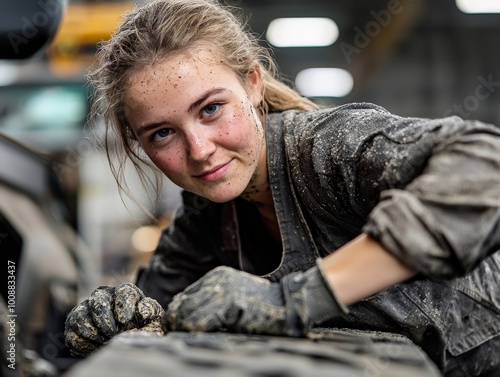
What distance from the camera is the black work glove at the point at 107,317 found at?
4.76 ft

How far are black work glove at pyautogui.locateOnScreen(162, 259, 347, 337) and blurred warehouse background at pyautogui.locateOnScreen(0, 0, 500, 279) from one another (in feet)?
8.53

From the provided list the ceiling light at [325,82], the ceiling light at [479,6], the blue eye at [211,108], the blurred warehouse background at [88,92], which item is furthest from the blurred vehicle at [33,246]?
the ceiling light at [325,82]

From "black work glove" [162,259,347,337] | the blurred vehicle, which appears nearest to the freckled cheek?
"black work glove" [162,259,347,337]

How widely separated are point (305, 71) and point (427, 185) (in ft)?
33.2

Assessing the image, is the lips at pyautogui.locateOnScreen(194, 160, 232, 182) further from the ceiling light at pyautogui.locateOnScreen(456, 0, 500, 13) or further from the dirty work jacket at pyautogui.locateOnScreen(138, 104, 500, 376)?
the ceiling light at pyautogui.locateOnScreen(456, 0, 500, 13)

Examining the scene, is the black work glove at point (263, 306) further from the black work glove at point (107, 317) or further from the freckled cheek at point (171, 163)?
the freckled cheek at point (171, 163)

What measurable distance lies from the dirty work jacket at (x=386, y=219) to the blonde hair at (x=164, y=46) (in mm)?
153

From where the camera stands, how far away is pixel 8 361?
1775mm

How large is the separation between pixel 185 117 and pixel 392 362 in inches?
28.6

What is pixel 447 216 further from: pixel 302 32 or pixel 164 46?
pixel 302 32

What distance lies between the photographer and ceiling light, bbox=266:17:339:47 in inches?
362

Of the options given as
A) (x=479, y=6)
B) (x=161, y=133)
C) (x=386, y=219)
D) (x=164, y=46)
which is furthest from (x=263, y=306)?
(x=479, y=6)

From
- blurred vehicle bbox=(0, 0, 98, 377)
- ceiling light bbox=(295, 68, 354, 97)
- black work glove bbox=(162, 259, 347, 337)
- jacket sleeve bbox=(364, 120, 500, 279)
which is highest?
jacket sleeve bbox=(364, 120, 500, 279)

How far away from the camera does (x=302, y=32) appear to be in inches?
374
